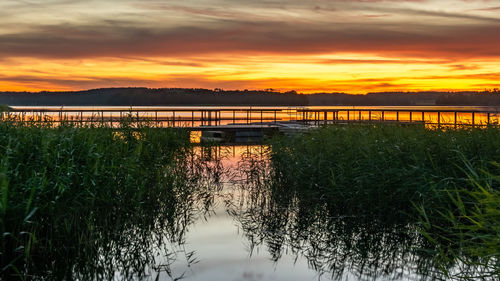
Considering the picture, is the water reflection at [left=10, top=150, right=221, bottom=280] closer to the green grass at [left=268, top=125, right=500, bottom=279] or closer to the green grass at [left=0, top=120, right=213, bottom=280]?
the green grass at [left=0, top=120, right=213, bottom=280]

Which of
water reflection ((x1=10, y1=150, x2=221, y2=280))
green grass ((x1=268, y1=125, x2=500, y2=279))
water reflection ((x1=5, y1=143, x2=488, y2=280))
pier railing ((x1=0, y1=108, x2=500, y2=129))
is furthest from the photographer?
pier railing ((x1=0, y1=108, x2=500, y2=129))

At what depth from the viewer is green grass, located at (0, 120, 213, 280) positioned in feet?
21.7

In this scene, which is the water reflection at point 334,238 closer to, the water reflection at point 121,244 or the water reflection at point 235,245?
the water reflection at point 235,245

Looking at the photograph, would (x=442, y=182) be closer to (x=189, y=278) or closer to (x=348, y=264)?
(x=348, y=264)

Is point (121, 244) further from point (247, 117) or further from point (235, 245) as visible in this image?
point (247, 117)

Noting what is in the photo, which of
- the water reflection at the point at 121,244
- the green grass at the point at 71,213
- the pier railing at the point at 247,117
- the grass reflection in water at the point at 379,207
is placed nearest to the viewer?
the green grass at the point at 71,213

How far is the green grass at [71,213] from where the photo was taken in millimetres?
6609

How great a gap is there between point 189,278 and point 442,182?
13.1 ft

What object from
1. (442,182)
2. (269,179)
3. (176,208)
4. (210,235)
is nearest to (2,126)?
(176,208)

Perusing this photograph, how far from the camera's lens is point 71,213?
24.6ft

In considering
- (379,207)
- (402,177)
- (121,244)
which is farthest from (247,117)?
(121,244)

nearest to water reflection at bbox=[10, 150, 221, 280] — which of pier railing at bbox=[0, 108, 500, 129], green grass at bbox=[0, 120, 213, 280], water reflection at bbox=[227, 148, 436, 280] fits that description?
green grass at bbox=[0, 120, 213, 280]

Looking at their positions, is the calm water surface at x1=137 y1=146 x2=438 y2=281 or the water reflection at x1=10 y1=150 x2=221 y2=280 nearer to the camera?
the water reflection at x1=10 y1=150 x2=221 y2=280

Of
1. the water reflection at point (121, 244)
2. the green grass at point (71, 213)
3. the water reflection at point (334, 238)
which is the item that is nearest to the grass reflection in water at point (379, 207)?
→ the water reflection at point (334, 238)
